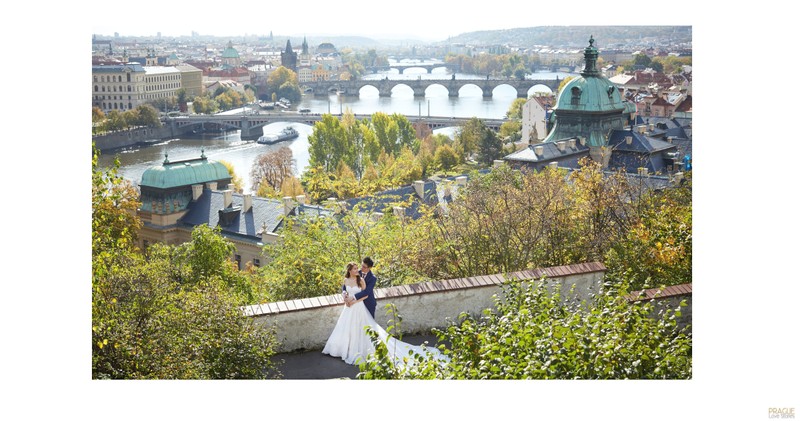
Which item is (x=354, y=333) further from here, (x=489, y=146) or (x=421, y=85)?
(x=489, y=146)

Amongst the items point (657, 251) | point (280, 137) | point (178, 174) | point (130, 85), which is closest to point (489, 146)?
point (280, 137)

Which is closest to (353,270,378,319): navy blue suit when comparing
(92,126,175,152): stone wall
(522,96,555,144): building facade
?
(92,126,175,152): stone wall

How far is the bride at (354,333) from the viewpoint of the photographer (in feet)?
13.3

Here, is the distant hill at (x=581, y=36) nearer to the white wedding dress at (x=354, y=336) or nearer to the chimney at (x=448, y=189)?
the chimney at (x=448, y=189)

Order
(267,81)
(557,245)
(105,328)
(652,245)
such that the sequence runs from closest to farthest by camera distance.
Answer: (105,328) → (652,245) → (557,245) → (267,81)

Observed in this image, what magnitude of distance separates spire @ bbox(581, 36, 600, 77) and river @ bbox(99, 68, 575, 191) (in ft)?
1.27

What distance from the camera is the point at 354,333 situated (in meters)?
4.04

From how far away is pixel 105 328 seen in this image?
3.92 meters

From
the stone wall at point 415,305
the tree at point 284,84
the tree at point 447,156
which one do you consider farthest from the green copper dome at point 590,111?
the tree at point 284,84

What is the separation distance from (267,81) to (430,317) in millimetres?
19361

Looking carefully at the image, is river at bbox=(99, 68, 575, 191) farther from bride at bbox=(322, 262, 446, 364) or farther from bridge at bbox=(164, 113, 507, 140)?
bride at bbox=(322, 262, 446, 364)

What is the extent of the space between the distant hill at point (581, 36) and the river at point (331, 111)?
11.3ft
